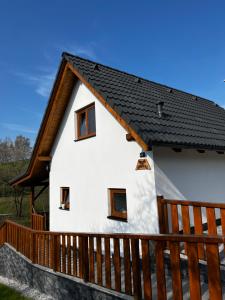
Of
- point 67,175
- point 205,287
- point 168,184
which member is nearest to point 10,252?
point 67,175

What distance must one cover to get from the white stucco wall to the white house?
0.02 metres

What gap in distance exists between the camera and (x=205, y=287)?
12.7ft

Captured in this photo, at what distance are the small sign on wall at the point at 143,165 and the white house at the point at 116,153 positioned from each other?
0.08ft

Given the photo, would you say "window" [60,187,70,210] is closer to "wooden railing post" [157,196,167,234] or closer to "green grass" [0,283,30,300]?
"green grass" [0,283,30,300]

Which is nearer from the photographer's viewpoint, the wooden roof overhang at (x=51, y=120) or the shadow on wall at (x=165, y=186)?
the shadow on wall at (x=165, y=186)

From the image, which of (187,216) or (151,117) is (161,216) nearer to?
(187,216)

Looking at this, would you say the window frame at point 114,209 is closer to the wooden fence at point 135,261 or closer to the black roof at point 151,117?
the wooden fence at point 135,261

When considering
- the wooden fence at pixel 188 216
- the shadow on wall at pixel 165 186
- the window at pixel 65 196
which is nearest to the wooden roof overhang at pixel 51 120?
the window at pixel 65 196

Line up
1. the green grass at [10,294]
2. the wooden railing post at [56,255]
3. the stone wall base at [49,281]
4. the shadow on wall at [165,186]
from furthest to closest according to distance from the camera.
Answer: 1. the green grass at [10,294]
2. the wooden railing post at [56,255]
3. the shadow on wall at [165,186]
4. the stone wall base at [49,281]

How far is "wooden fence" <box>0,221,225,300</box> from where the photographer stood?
113 inches

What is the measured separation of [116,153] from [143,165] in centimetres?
124

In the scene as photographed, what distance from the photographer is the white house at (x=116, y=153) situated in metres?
5.77

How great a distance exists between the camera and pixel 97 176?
757 centimetres

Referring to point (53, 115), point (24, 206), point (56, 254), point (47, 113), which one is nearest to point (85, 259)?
point (56, 254)
